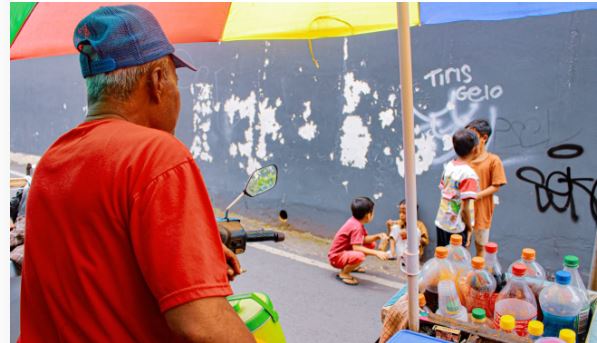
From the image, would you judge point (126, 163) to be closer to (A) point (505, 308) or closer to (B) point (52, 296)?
(B) point (52, 296)

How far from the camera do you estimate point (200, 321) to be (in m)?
1.08

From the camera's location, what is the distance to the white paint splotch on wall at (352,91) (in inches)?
229

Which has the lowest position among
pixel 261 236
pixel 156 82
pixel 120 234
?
pixel 261 236

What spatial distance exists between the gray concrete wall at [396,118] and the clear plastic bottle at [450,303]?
322 centimetres

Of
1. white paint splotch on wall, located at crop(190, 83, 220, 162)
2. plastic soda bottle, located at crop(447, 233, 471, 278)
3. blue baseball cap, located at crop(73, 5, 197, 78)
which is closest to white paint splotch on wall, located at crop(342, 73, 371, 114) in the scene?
white paint splotch on wall, located at crop(190, 83, 220, 162)

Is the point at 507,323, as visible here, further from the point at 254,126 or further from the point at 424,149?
the point at 254,126

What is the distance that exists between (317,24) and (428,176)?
11.5 feet

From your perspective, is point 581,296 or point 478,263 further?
point 478,263

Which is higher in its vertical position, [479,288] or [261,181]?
[261,181]

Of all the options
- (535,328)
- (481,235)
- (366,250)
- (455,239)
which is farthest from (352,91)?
(535,328)

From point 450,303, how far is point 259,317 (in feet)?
2.55

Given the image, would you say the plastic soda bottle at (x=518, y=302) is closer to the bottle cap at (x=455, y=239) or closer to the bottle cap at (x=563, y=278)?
the bottle cap at (x=563, y=278)

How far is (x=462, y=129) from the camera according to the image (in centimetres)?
493

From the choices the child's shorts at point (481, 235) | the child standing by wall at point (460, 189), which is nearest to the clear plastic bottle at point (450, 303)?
the child standing by wall at point (460, 189)
